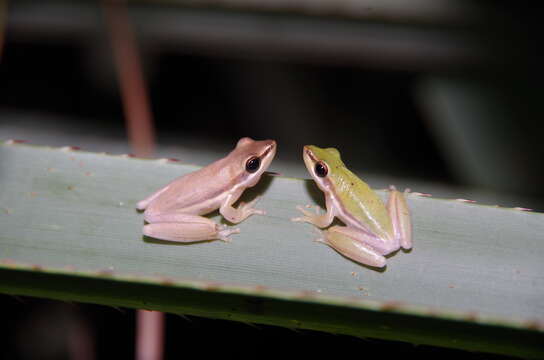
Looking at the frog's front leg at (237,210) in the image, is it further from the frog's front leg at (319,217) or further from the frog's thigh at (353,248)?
the frog's thigh at (353,248)

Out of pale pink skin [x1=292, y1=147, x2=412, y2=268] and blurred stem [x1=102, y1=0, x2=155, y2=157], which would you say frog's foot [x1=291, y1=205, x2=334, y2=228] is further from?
blurred stem [x1=102, y1=0, x2=155, y2=157]


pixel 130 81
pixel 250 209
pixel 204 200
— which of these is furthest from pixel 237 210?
pixel 130 81

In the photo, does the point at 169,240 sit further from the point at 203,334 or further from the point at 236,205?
the point at 203,334

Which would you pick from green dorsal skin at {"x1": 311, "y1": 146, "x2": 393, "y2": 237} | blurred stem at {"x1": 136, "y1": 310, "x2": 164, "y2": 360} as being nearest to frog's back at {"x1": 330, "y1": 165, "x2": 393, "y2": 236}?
green dorsal skin at {"x1": 311, "y1": 146, "x2": 393, "y2": 237}

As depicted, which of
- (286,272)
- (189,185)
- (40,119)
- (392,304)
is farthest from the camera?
(40,119)

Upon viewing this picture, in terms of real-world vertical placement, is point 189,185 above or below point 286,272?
above

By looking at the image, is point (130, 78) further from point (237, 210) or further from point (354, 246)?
point (354, 246)

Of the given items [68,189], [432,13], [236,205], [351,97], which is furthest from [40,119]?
[432,13]
